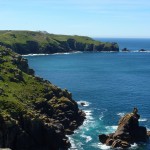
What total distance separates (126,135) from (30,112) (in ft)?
104

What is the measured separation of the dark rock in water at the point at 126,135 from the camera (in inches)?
→ 4936

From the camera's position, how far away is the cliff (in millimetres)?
114250

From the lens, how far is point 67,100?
15488 cm

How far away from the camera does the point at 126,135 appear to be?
5049 inches

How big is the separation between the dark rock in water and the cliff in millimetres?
13716

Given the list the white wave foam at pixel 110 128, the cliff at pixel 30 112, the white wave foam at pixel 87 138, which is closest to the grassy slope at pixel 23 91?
the cliff at pixel 30 112

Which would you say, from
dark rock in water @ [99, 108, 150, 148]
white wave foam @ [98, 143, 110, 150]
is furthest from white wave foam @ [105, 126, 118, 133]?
white wave foam @ [98, 143, 110, 150]

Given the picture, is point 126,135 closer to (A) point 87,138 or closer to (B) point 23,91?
(A) point 87,138

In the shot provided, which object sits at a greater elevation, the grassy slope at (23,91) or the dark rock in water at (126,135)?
the grassy slope at (23,91)

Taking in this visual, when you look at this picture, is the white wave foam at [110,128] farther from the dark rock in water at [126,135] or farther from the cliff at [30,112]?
the cliff at [30,112]

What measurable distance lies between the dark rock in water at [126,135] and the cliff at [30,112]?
13716mm

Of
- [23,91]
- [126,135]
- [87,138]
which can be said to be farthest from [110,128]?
[23,91]

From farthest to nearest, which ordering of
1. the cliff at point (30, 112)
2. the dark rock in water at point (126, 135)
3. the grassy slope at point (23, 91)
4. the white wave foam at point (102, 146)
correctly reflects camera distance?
the grassy slope at point (23, 91) → the dark rock in water at point (126, 135) → the white wave foam at point (102, 146) → the cliff at point (30, 112)

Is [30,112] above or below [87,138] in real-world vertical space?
above
